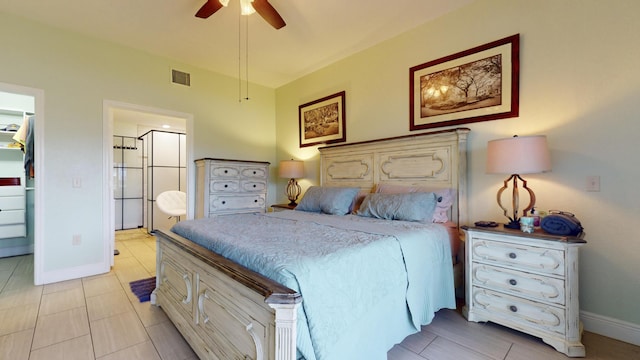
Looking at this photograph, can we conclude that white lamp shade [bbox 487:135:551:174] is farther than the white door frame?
No

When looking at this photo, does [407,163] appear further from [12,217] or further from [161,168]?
[12,217]

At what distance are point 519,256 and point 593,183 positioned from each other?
0.79m

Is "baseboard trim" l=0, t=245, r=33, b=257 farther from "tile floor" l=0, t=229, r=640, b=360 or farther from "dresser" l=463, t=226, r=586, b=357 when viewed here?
"dresser" l=463, t=226, r=586, b=357

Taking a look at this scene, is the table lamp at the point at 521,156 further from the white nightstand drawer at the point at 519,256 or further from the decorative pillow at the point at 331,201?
the decorative pillow at the point at 331,201

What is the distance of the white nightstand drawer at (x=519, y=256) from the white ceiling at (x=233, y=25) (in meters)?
2.22

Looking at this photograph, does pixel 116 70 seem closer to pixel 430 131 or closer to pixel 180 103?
pixel 180 103

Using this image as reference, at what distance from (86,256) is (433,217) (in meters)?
3.84

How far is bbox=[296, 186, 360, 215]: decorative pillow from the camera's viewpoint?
9.67 ft

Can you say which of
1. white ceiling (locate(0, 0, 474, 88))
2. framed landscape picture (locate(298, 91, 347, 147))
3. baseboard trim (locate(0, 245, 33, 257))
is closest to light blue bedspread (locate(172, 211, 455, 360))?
framed landscape picture (locate(298, 91, 347, 147))

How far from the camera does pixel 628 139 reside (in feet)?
6.06

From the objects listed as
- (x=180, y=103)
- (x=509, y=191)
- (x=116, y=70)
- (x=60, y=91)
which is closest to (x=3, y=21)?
(x=60, y=91)

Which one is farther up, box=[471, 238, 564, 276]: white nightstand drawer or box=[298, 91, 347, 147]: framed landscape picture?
box=[298, 91, 347, 147]: framed landscape picture

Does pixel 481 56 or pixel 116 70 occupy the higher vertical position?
pixel 116 70

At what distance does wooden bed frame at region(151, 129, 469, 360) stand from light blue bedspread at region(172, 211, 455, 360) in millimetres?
95
